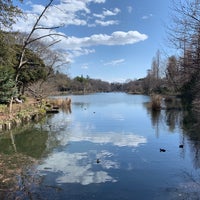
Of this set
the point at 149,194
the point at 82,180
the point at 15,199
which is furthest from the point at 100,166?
the point at 15,199

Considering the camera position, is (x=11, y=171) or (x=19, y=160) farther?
(x=19, y=160)

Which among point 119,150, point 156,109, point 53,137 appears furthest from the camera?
point 156,109

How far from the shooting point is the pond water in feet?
18.3

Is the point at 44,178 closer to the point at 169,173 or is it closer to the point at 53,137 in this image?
the point at 169,173

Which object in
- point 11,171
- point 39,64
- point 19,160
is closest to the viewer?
point 11,171

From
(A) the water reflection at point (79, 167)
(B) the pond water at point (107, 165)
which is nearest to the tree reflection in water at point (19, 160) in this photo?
(B) the pond water at point (107, 165)

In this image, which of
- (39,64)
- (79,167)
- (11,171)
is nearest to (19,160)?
(11,171)

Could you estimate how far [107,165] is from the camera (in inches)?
298

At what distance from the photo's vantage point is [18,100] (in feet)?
70.3

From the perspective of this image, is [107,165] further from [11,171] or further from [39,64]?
[39,64]

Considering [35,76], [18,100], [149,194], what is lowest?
[149,194]

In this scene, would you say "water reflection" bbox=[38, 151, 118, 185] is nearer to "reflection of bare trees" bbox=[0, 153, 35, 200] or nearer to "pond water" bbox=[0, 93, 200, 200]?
"pond water" bbox=[0, 93, 200, 200]

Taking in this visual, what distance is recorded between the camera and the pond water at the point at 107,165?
5.58 meters

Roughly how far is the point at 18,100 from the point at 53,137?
1042cm
